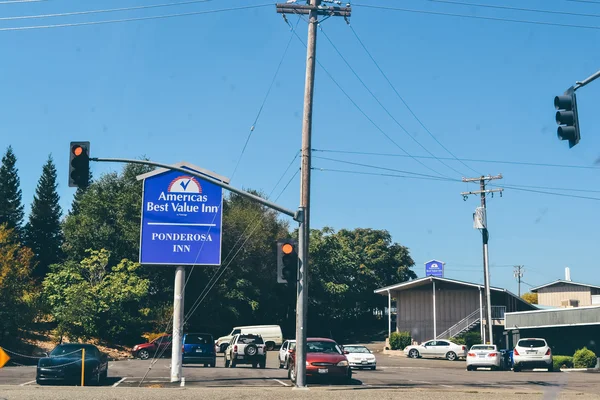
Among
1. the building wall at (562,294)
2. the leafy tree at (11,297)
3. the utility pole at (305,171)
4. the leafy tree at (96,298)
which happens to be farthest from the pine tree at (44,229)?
the utility pole at (305,171)

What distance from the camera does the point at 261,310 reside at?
69.4 m

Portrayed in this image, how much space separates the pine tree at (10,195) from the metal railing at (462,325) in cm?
4592

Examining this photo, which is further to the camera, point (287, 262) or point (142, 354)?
point (142, 354)

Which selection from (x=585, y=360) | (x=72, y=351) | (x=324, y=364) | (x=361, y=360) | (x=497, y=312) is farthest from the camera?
(x=497, y=312)

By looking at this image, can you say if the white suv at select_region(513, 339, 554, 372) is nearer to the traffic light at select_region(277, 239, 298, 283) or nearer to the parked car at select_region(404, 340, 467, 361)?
the parked car at select_region(404, 340, 467, 361)

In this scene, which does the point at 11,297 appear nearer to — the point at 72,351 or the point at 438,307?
the point at 72,351

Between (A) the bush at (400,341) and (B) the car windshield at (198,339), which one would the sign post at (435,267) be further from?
A: (B) the car windshield at (198,339)

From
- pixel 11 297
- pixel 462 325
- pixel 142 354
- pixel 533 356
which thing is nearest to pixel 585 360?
pixel 533 356

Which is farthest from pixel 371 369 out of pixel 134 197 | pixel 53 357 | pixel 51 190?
pixel 51 190

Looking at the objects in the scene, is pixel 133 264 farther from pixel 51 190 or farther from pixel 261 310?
pixel 51 190

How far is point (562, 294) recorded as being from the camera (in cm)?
7175

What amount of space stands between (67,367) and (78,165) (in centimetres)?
843

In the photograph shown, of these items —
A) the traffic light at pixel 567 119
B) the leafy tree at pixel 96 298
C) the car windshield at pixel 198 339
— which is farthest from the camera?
the leafy tree at pixel 96 298

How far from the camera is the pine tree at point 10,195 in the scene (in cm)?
7769
